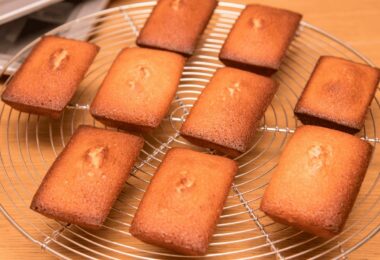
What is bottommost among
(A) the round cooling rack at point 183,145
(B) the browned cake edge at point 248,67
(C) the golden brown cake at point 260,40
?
(A) the round cooling rack at point 183,145

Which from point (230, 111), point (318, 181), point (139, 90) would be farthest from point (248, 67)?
point (318, 181)

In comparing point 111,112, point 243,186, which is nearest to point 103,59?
point 111,112

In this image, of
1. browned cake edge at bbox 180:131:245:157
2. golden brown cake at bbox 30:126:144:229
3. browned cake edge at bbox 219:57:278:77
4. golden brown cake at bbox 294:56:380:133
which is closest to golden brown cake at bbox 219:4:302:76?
browned cake edge at bbox 219:57:278:77

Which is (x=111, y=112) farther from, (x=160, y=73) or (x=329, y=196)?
(x=329, y=196)

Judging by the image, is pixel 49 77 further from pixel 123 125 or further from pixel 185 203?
pixel 185 203

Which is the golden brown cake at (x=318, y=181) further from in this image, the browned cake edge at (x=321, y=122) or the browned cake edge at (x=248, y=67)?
the browned cake edge at (x=248, y=67)

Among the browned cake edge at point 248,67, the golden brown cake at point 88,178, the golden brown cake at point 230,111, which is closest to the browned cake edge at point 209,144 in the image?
the golden brown cake at point 230,111
